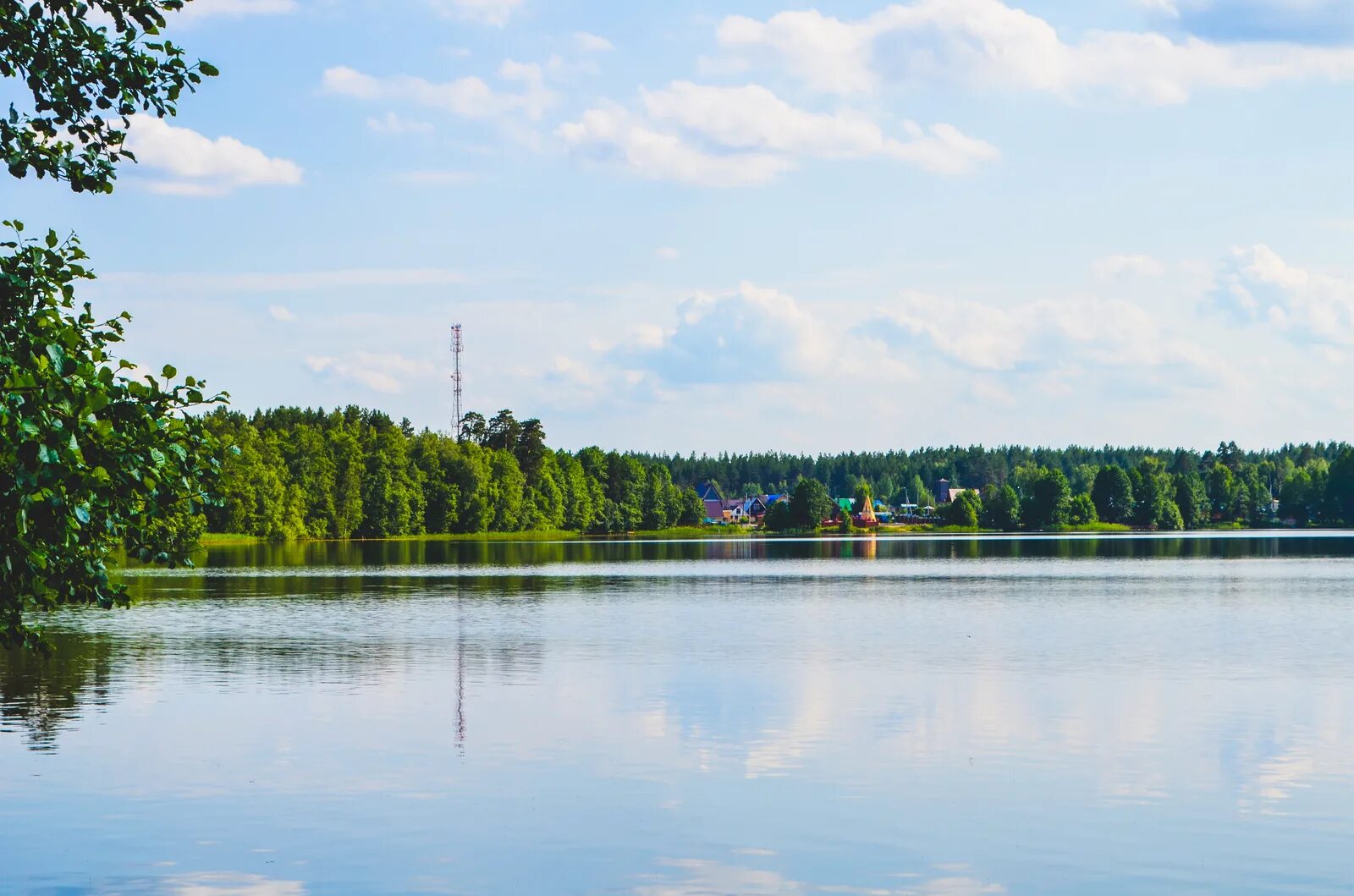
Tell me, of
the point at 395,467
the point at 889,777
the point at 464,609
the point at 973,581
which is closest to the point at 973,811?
the point at 889,777

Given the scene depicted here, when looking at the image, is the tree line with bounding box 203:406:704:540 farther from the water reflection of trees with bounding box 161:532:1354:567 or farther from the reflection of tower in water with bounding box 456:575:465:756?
the reflection of tower in water with bounding box 456:575:465:756

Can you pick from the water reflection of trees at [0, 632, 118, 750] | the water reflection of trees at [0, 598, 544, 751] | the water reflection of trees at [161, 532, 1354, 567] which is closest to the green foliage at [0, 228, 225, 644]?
the water reflection of trees at [0, 632, 118, 750]

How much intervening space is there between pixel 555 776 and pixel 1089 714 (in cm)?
1201

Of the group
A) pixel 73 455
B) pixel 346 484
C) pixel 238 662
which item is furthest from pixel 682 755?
pixel 346 484

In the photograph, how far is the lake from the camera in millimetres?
18359

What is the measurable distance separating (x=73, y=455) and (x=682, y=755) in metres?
15.1

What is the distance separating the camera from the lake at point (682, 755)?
60.2 ft

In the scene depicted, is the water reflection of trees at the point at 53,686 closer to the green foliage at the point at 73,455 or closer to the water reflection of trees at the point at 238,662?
the water reflection of trees at the point at 238,662

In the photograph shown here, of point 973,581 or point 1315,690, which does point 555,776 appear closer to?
point 1315,690

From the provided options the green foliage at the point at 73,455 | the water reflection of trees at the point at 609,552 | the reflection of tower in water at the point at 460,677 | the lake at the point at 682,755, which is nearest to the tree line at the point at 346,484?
the water reflection of trees at the point at 609,552

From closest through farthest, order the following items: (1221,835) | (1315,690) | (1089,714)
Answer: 1. (1221,835)
2. (1089,714)
3. (1315,690)

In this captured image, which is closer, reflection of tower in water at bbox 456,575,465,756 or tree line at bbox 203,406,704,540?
reflection of tower in water at bbox 456,575,465,756

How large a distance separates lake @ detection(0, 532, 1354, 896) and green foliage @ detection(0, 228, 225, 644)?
4150 millimetres

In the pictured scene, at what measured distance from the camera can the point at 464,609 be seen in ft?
198
